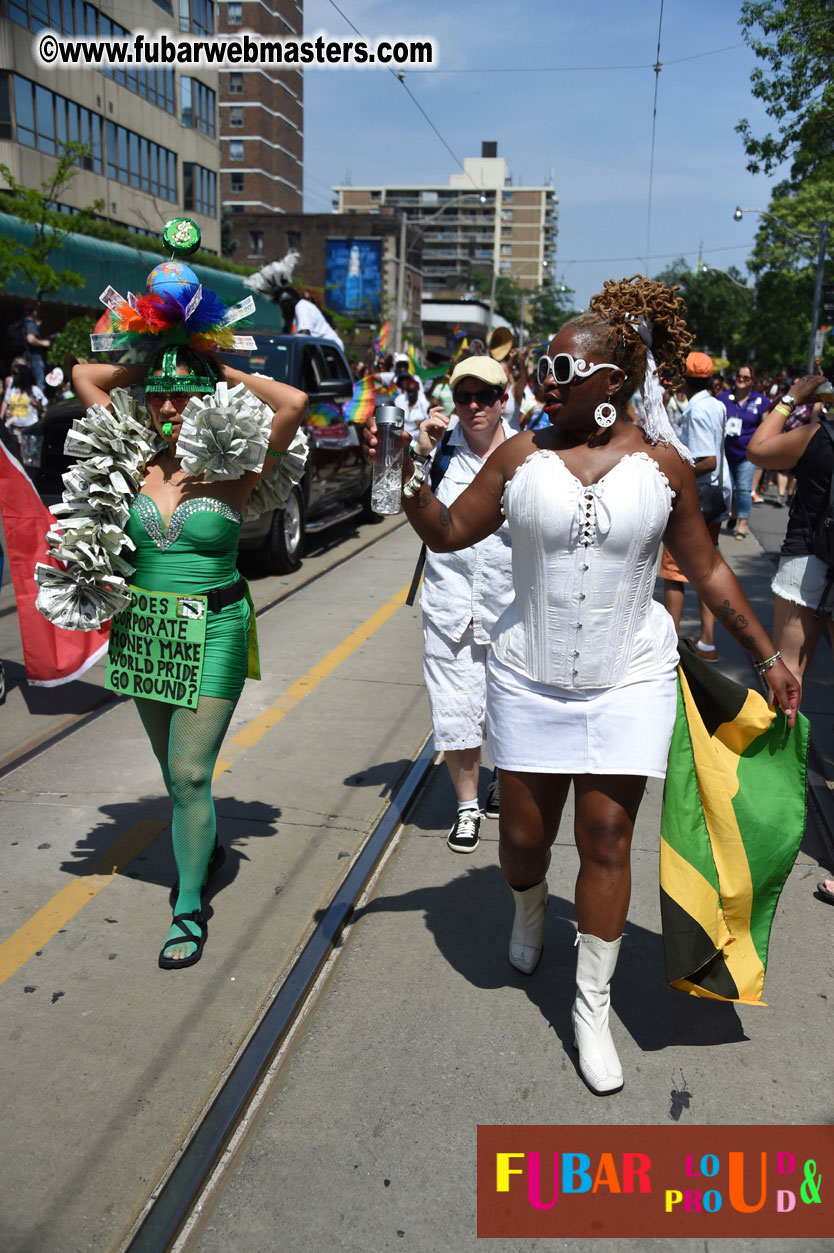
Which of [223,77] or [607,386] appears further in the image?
[223,77]

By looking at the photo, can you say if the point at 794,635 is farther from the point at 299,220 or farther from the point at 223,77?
the point at 223,77

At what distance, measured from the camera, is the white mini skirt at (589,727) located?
2.90m

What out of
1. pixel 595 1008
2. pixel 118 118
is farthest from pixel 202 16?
pixel 595 1008

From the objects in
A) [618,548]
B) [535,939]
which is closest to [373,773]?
[535,939]

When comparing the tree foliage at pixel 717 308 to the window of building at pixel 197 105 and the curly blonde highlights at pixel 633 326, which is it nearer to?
the window of building at pixel 197 105

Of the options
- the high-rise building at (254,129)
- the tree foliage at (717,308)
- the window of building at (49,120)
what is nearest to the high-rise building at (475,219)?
the high-rise building at (254,129)

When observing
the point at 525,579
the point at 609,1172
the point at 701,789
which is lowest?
the point at 609,1172

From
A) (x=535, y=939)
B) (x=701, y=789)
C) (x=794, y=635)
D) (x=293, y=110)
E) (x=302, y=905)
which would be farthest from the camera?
(x=293, y=110)

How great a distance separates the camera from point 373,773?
5238mm

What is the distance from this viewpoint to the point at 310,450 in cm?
1038

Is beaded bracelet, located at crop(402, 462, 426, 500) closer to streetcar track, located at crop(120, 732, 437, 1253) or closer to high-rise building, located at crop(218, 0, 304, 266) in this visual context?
streetcar track, located at crop(120, 732, 437, 1253)

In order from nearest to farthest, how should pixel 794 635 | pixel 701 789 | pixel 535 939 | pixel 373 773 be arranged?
pixel 701 789 → pixel 535 939 → pixel 794 635 → pixel 373 773

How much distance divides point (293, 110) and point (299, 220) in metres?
17.5

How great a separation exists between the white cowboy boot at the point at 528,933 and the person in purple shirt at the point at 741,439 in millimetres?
9923
